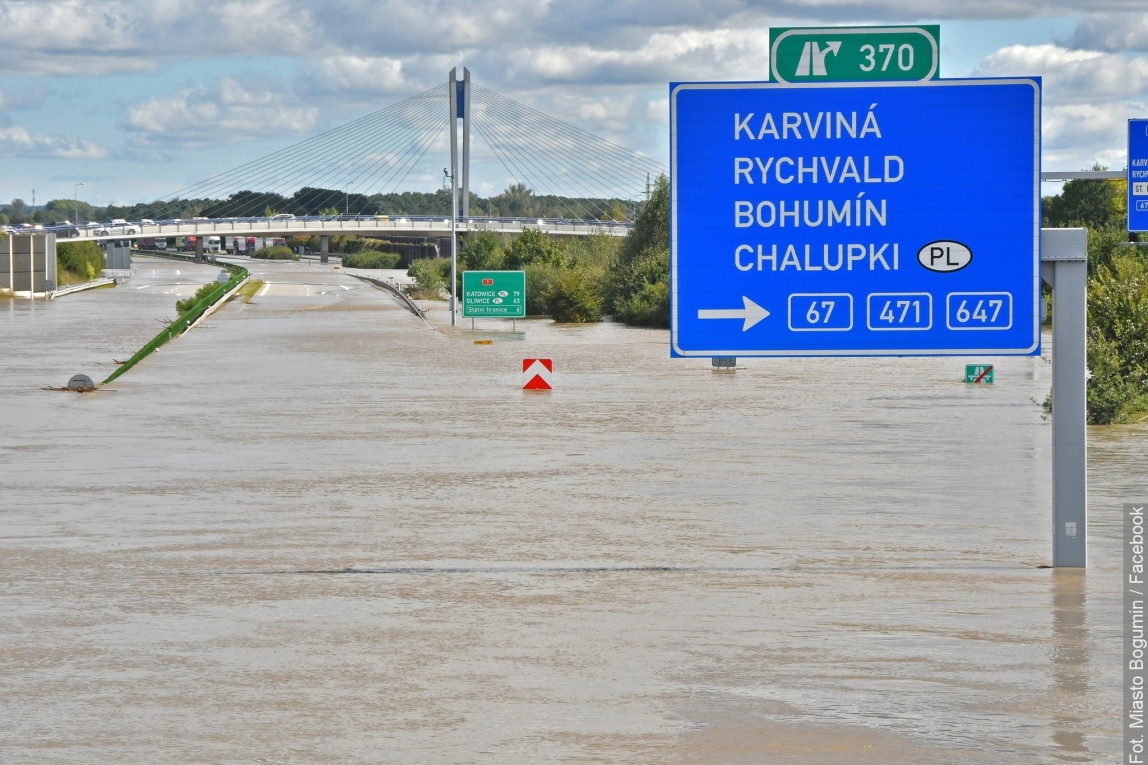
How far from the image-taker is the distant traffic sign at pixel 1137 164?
1282 inches

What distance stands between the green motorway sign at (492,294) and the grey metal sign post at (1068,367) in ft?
130

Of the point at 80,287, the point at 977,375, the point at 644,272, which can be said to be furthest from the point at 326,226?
the point at 977,375

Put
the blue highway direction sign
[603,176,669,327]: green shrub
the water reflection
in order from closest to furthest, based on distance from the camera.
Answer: the water reflection, the blue highway direction sign, [603,176,669,327]: green shrub

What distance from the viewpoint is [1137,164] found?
32.6 metres

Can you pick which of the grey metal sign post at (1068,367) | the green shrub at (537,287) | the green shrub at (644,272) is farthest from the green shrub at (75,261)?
the grey metal sign post at (1068,367)

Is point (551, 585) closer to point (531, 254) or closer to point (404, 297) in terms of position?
point (404, 297)

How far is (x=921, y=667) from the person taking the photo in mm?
9852

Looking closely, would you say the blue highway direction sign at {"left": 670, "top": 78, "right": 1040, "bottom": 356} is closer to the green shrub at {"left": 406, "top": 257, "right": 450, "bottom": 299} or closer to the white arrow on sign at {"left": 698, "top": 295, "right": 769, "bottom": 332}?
the white arrow on sign at {"left": 698, "top": 295, "right": 769, "bottom": 332}

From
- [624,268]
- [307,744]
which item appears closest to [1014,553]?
[307,744]

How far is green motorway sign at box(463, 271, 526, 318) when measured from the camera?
173 feet

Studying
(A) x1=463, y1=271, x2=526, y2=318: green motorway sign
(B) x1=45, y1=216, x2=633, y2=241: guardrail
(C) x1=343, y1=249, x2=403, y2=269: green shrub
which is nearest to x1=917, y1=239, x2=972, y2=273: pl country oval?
(A) x1=463, y1=271, x2=526, y2=318: green motorway sign

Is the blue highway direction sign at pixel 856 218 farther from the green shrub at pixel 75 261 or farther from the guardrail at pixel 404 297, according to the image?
the green shrub at pixel 75 261

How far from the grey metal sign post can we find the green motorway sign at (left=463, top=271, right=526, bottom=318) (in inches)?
1559

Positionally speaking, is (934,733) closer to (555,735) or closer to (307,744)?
(555,735)
